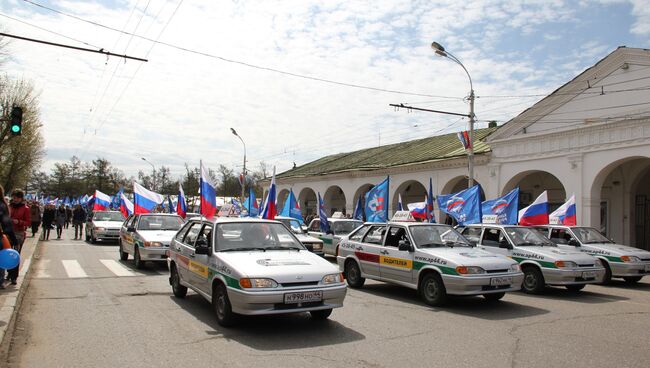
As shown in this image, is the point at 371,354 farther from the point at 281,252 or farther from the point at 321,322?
the point at 281,252

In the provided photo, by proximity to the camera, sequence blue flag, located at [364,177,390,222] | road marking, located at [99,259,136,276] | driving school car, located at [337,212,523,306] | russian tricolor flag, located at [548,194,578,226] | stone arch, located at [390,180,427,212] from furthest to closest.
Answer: stone arch, located at [390,180,427,212]
blue flag, located at [364,177,390,222]
russian tricolor flag, located at [548,194,578,226]
road marking, located at [99,259,136,276]
driving school car, located at [337,212,523,306]

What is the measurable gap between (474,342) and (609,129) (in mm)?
15859

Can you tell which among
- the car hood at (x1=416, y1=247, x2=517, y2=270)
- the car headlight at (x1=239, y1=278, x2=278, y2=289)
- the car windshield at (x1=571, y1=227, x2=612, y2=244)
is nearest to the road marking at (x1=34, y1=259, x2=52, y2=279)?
the car headlight at (x1=239, y1=278, x2=278, y2=289)

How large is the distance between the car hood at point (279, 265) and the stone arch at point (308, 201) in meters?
34.7

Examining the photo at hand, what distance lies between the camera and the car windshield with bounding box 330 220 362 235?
61.1 ft

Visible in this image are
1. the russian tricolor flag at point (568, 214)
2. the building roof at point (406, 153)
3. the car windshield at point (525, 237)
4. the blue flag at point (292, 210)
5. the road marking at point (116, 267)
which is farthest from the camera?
the building roof at point (406, 153)

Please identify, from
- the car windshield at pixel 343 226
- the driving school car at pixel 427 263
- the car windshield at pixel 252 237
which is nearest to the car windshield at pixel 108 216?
the car windshield at pixel 343 226

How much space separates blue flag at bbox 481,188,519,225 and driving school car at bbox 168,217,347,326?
908 cm

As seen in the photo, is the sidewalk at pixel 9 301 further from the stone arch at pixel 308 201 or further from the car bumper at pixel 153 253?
the stone arch at pixel 308 201

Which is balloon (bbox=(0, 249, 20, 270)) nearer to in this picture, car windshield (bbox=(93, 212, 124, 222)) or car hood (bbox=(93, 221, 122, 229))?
car hood (bbox=(93, 221, 122, 229))

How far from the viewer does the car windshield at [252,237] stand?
7.86 metres

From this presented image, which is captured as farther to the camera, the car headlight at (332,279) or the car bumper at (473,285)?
the car bumper at (473,285)

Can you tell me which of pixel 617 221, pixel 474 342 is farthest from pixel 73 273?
pixel 617 221

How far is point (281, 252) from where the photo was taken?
7.82m
